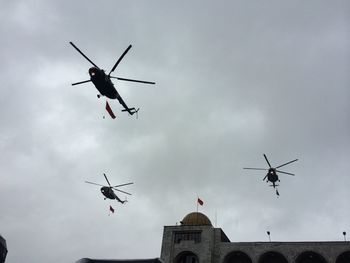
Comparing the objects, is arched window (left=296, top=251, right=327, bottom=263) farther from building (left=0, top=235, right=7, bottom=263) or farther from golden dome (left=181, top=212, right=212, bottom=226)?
building (left=0, top=235, right=7, bottom=263)

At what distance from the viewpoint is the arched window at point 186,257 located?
178 feet

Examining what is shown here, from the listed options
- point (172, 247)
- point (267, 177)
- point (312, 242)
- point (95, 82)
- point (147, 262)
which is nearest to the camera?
point (147, 262)

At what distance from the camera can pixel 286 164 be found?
4997 cm

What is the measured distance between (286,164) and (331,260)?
14.3 metres

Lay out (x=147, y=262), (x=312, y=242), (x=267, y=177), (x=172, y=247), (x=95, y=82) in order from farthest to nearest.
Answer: (x=172, y=247) < (x=312, y=242) < (x=267, y=177) < (x=95, y=82) < (x=147, y=262)

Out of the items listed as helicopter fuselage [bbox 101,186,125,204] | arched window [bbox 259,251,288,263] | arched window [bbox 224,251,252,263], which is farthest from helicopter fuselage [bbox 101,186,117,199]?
arched window [bbox 259,251,288,263]

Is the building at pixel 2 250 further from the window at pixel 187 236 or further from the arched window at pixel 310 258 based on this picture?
the arched window at pixel 310 258

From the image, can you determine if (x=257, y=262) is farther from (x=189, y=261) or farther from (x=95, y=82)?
(x=95, y=82)

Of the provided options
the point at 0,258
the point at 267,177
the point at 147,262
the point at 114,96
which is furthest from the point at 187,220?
the point at 147,262

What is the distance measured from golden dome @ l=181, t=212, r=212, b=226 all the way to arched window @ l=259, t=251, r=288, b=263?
31.0 ft

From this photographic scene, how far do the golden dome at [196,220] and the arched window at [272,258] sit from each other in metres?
9.44

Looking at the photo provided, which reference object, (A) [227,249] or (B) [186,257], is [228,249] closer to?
(A) [227,249]

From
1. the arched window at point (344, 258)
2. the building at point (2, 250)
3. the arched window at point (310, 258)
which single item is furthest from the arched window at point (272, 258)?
the building at point (2, 250)

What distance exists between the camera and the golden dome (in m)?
57.6
